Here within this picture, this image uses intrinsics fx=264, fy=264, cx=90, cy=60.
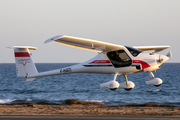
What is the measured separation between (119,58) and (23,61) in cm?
768

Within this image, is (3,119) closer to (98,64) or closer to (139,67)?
(98,64)

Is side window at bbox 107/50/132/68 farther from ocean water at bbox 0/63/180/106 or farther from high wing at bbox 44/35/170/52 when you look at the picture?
ocean water at bbox 0/63/180/106

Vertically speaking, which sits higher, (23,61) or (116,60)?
(23,61)

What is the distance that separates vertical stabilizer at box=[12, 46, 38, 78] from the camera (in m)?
19.9

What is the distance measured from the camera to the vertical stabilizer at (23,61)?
19.9m

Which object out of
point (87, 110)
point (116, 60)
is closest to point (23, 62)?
point (87, 110)

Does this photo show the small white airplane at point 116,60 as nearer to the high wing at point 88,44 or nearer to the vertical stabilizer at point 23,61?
the high wing at point 88,44

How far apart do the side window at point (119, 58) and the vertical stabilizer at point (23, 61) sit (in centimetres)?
673

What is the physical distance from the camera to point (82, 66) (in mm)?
17922

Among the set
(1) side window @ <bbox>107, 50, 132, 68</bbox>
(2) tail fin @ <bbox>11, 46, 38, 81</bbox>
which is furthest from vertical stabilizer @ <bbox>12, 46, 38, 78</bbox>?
(1) side window @ <bbox>107, 50, 132, 68</bbox>

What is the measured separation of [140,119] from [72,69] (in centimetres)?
564

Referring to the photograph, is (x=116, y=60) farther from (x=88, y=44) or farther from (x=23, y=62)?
(x=23, y=62)

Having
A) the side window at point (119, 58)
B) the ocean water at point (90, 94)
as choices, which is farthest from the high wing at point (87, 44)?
the ocean water at point (90, 94)

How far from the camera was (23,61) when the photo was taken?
20.0 meters
